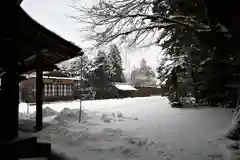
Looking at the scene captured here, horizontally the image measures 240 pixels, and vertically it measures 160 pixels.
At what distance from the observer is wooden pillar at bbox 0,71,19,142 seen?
3.77 m

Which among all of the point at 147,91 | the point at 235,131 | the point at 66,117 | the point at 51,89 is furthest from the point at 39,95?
the point at 147,91

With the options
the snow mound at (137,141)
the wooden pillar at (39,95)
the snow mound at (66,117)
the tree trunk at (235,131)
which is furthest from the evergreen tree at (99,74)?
the tree trunk at (235,131)

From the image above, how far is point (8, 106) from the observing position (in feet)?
12.5

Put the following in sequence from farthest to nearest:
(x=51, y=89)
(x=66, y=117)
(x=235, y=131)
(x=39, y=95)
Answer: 1. (x=51, y=89)
2. (x=66, y=117)
3. (x=39, y=95)
4. (x=235, y=131)

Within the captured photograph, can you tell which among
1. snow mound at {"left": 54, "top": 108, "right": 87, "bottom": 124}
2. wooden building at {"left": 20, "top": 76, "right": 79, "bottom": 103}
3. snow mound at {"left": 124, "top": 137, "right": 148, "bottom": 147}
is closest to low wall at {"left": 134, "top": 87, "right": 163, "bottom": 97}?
wooden building at {"left": 20, "top": 76, "right": 79, "bottom": 103}

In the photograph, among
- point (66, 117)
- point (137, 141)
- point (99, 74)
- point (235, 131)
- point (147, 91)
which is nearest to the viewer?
point (137, 141)

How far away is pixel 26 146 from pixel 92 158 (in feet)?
6.26

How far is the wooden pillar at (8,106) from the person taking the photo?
3771 millimetres

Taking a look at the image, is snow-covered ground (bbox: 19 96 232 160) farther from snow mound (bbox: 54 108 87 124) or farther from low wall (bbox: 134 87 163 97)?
low wall (bbox: 134 87 163 97)

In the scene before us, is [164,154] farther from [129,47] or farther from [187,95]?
[187,95]

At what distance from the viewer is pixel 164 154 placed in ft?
19.3

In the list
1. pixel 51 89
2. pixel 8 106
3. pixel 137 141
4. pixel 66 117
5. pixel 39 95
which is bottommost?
pixel 137 141

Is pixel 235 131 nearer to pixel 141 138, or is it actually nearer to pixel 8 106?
pixel 141 138

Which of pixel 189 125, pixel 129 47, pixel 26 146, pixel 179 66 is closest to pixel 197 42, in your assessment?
pixel 129 47
